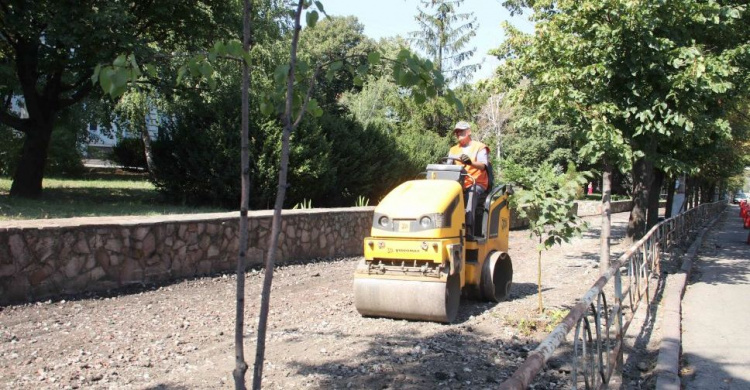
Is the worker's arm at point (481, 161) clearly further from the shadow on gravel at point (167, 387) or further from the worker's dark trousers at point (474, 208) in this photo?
the shadow on gravel at point (167, 387)

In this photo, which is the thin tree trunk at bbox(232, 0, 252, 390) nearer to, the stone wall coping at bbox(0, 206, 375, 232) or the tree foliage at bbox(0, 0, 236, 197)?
the stone wall coping at bbox(0, 206, 375, 232)

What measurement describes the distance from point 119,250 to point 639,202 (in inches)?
470

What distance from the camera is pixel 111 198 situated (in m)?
16.0

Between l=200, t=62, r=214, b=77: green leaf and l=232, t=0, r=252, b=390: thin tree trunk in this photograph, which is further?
l=232, t=0, r=252, b=390: thin tree trunk

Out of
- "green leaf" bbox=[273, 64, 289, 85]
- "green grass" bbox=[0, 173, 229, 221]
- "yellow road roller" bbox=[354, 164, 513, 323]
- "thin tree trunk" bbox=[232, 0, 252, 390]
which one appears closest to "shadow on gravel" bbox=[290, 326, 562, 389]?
"yellow road roller" bbox=[354, 164, 513, 323]

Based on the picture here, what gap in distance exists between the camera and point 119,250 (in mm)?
7785

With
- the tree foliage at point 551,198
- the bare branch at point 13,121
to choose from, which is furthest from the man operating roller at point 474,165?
the bare branch at point 13,121

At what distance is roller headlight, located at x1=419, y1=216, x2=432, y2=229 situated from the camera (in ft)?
21.4

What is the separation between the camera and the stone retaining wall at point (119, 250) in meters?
6.70

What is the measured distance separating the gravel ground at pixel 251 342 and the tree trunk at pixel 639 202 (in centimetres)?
710

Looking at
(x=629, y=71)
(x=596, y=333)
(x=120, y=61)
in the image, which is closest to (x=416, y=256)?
(x=596, y=333)

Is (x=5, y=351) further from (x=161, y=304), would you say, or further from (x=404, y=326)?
(x=404, y=326)

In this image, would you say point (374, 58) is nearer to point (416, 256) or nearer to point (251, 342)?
point (251, 342)

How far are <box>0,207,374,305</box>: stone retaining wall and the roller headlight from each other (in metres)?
3.86
